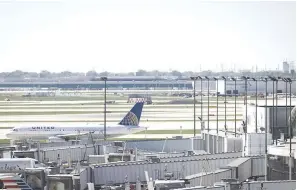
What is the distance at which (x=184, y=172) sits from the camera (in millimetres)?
48062

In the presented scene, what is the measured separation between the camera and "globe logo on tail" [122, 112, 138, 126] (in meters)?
98.7

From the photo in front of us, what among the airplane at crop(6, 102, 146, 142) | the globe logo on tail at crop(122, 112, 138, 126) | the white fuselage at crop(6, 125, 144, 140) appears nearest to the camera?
the airplane at crop(6, 102, 146, 142)

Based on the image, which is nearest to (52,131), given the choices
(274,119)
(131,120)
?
(131,120)

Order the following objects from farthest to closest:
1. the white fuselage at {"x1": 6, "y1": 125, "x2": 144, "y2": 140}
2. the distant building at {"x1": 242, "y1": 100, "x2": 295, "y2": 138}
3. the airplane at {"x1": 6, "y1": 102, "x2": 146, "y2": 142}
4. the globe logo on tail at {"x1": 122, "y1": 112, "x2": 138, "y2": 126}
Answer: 1. the globe logo on tail at {"x1": 122, "y1": 112, "x2": 138, "y2": 126}
2. the white fuselage at {"x1": 6, "y1": 125, "x2": 144, "y2": 140}
3. the airplane at {"x1": 6, "y1": 102, "x2": 146, "y2": 142}
4. the distant building at {"x1": 242, "y1": 100, "x2": 295, "y2": 138}

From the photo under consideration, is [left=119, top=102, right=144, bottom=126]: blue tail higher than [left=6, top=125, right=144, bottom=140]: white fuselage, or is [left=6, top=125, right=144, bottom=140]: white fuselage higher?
[left=119, top=102, right=144, bottom=126]: blue tail

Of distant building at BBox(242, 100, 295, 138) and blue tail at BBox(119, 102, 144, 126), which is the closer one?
distant building at BBox(242, 100, 295, 138)

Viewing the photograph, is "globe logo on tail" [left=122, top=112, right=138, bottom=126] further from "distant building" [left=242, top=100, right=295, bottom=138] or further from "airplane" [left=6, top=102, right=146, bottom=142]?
"distant building" [left=242, top=100, right=295, bottom=138]

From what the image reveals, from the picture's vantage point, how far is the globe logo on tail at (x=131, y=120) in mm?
98688

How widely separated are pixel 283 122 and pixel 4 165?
86.6 ft

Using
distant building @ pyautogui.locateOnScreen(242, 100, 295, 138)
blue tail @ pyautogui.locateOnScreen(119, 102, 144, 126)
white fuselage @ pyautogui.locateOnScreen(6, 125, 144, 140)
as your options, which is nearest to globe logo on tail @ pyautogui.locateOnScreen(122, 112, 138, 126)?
blue tail @ pyautogui.locateOnScreen(119, 102, 144, 126)

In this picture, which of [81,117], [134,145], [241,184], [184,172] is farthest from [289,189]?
[81,117]

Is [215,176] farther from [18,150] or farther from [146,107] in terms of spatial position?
[146,107]

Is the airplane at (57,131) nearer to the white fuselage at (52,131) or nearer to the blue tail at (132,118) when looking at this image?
the white fuselage at (52,131)

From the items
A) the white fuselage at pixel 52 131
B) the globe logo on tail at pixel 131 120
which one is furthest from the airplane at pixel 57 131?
the globe logo on tail at pixel 131 120
